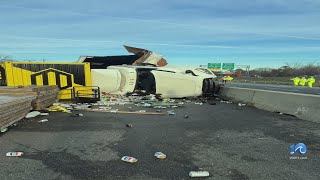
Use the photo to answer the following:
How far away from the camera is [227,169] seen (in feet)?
17.0

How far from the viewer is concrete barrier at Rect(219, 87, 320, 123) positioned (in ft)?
32.4

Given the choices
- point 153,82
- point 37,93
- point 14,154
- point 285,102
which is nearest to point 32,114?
point 37,93

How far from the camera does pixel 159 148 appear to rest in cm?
647

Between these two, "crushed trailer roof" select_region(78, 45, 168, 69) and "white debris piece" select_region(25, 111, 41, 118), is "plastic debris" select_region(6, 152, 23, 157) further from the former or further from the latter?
"crushed trailer roof" select_region(78, 45, 168, 69)

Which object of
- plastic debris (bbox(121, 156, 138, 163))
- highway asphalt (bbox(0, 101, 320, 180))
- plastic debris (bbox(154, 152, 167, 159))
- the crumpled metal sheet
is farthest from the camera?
the crumpled metal sheet

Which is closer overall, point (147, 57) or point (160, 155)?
point (160, 155)

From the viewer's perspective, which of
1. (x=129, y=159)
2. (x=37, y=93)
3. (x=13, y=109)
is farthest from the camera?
(x=37, y=93)

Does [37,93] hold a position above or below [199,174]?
above

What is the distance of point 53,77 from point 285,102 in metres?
10.3

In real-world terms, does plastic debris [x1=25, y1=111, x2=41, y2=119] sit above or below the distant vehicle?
below

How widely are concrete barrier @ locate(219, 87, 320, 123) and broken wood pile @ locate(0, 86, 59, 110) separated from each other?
8157mm

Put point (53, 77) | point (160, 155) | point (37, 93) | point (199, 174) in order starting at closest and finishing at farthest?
point (199, 174)
point (160, 155)
point (37, 93)
point (53, 77)

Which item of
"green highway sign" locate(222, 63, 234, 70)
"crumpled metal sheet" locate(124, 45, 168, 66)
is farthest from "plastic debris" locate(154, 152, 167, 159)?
"green highway sign" locate(222, 63, 234, 70)

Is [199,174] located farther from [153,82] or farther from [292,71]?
[292,71]
